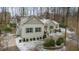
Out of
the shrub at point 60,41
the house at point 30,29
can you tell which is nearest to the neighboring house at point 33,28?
the house at point 30,29

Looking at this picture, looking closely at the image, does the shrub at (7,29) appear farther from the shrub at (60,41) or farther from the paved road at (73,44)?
the paved road at (73,44)

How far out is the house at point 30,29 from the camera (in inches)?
84.6

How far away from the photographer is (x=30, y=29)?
215cm

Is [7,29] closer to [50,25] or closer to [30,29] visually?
[30,29]

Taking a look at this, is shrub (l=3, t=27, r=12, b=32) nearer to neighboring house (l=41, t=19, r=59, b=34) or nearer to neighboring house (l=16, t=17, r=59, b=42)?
neighboring house (l=16, t=17, r=59, b=42)

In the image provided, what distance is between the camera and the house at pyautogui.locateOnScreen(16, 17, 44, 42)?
7.05 feet

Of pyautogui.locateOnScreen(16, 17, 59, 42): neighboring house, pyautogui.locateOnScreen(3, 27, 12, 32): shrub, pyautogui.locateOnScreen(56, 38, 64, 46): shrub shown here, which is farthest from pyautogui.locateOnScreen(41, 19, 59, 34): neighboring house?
pyautogui.locateOnScreen(3, 27, 12, 32): shrub

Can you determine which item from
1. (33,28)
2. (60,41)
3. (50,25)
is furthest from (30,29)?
(60,41)

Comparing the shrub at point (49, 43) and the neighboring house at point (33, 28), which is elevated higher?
the neighboring house at point (33, 28)
